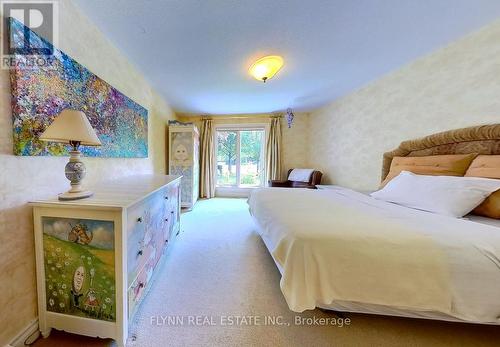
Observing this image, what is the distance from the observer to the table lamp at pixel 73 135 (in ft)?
2.90

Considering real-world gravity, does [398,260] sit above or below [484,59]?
below

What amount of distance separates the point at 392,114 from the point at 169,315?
10.5ft

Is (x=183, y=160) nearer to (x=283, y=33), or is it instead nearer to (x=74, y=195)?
(x=74, y=195)

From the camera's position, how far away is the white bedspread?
801 mm

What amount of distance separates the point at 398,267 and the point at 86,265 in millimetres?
1576

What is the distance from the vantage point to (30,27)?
96 centimetres

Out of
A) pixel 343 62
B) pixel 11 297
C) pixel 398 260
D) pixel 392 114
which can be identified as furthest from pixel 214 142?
pixel 398 260

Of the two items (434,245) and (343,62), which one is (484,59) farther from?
(434,245)

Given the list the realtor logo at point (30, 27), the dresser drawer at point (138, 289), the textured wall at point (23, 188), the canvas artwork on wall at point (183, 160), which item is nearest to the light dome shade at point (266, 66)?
the textured wall at point (23, 188)

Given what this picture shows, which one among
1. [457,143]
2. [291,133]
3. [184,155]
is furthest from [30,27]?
[291,133]

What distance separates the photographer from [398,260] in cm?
83

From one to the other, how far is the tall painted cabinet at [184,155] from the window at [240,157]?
112 centimetres

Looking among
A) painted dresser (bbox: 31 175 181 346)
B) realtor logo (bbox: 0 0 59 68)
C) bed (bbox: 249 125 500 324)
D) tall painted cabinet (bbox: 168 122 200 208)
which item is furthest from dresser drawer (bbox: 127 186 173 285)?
tall painted cabinet (bbox: 168 122 200 208)

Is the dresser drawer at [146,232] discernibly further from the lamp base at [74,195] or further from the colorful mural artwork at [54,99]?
the colorful mural artwork at [54,99]
